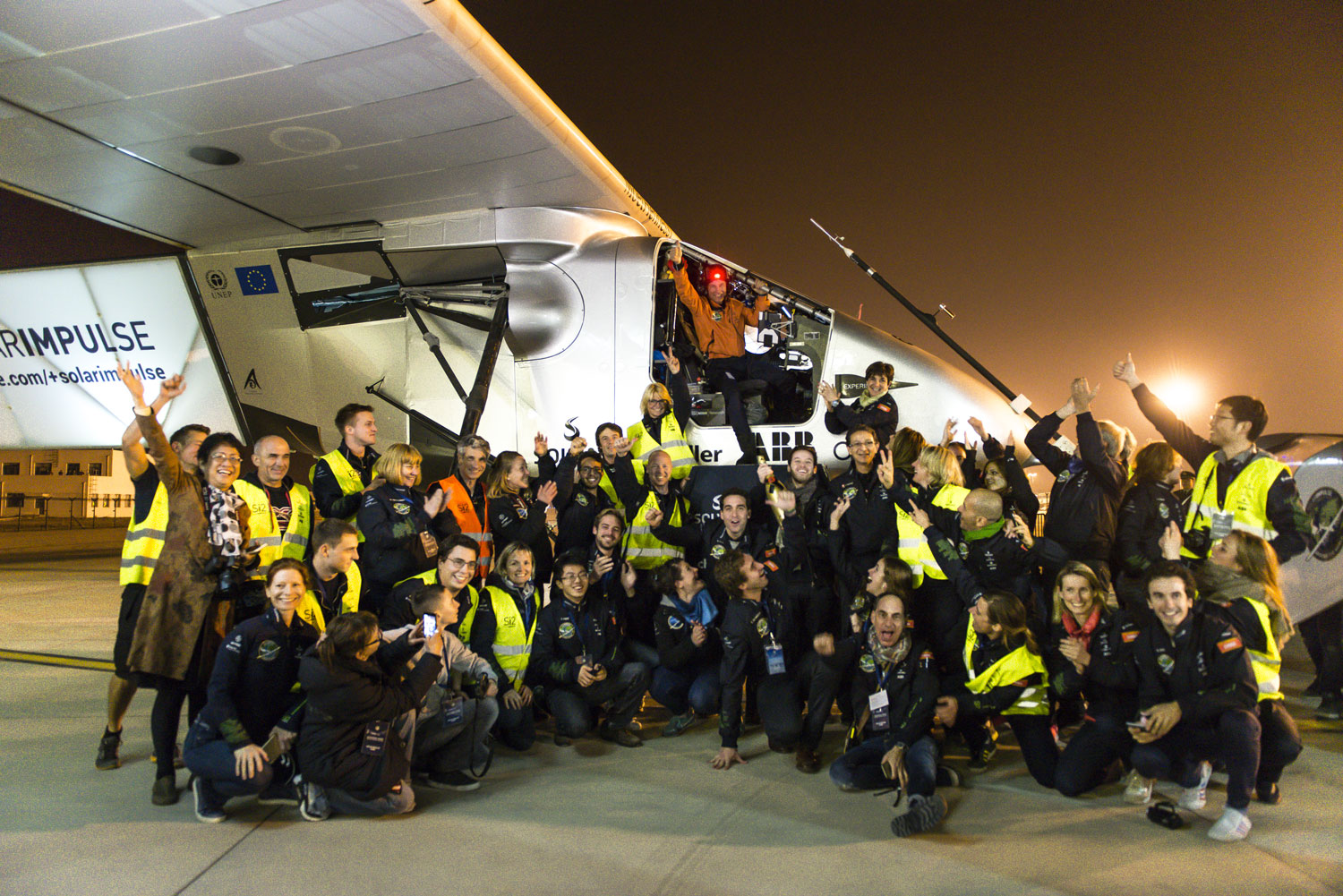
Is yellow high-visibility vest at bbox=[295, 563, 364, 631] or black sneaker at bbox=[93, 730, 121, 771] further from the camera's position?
black sneaker at bbox=[93, 730, 121, 771]

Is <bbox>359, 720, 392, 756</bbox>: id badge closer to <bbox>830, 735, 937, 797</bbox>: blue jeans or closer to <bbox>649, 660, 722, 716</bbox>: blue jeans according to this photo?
<bbox>649, 660, 722, 716</bbox>: blue jeans

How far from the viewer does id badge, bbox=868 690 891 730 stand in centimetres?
407

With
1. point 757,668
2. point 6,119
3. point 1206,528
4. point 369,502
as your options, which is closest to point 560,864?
point 757,668

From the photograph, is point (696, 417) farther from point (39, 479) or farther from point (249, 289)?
point (39, 479)

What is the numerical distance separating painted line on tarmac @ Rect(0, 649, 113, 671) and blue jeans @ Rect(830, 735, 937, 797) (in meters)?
5.77

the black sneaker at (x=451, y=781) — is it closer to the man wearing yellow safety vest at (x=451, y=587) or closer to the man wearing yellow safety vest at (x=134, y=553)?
the man wearing yellow safety vest at (x=451, y=587)

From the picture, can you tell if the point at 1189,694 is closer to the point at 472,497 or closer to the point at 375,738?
the point at 375,738

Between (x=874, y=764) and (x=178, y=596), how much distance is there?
333 centimetres

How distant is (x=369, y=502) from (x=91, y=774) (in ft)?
6.04

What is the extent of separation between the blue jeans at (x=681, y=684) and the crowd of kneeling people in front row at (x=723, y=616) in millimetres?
15

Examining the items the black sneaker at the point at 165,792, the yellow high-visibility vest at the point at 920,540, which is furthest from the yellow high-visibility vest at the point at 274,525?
the yellow high-visibility vest at the point at 920,540

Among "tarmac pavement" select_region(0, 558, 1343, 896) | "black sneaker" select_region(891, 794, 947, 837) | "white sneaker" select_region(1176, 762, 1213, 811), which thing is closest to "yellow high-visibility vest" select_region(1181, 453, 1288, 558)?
"tarmac pavement" select_region(0, 558, 1343, 896)

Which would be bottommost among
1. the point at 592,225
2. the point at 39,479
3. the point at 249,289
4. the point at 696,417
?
the point at 39,479

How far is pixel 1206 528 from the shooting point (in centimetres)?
476
